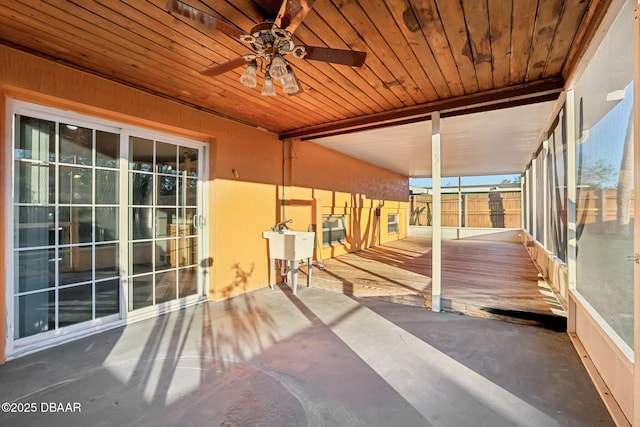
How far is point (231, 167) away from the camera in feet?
12.9

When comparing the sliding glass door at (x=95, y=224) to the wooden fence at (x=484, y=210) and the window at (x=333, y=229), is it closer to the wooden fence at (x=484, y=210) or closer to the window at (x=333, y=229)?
the window at (x=333, y=229)

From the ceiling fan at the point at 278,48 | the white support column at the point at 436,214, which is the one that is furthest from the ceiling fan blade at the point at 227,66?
the white support column at the point at 436,214

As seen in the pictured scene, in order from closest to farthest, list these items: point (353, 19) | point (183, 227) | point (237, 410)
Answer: point (237, 410), point (353, 19), point (183, 227)

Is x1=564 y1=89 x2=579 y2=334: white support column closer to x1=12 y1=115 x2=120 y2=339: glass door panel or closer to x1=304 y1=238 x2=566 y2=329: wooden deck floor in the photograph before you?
x1=304 y1=238 x2=566 y2=329: wooden deck floor

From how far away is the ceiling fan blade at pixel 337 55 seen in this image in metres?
1.82

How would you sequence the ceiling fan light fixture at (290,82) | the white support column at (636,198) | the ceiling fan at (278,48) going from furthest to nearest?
the ceiling fan light fixture at (290,82) < the ceiling fan at (278,48) < the white support column at (636,198)

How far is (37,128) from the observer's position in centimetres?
252

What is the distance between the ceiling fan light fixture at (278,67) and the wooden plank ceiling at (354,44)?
0.89ft

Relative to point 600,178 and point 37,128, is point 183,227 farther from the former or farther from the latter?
point 600,178

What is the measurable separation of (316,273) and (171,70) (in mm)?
3294

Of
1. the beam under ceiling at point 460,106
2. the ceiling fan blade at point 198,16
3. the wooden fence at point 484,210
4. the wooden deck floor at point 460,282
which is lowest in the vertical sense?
the wooden deck floor at point 460,282

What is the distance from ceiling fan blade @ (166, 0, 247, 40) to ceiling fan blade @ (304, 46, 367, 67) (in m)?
0.42

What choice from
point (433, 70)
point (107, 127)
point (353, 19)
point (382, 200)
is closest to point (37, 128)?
point (107, 127)

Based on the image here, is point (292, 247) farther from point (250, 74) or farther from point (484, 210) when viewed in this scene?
point (484, 210)
